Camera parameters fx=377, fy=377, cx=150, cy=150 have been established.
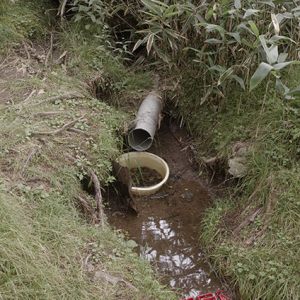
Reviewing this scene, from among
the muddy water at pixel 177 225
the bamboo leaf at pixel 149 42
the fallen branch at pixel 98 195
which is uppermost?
the bamboo leaf at pixel 149 42

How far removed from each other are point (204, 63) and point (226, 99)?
0.45 metres

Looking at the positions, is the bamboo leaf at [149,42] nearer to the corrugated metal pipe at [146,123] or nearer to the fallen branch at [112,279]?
the corrugated metal pipe at [146,123]

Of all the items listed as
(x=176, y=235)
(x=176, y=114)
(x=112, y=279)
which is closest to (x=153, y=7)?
(x=176, y=114)

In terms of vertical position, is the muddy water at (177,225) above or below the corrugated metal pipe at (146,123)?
below

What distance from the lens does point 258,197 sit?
343 cm

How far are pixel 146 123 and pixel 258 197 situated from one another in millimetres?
1405

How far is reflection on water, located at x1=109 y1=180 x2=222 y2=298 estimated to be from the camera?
126 inches

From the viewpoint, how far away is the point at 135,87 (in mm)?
4586

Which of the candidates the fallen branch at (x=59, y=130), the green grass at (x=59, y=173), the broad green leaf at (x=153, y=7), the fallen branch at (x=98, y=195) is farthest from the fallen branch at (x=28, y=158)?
the broad green leaf at (x=153, y=7)

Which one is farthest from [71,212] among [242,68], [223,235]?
[242,68]

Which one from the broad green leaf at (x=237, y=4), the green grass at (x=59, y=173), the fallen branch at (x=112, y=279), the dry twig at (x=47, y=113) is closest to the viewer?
the green grass at (x=59, y=173)

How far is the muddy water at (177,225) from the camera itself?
3.21 metres

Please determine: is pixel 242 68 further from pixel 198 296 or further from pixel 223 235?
pixel 198 296

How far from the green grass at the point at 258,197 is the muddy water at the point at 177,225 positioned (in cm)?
15
